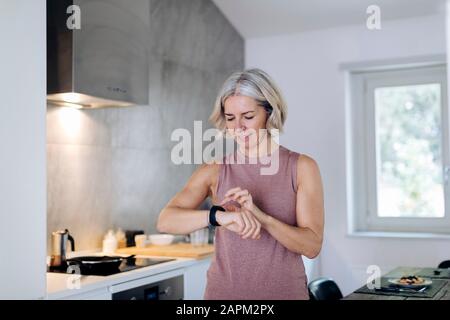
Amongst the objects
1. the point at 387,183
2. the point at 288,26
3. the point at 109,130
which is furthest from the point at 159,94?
the point at 387,183

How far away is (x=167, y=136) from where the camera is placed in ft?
13.6

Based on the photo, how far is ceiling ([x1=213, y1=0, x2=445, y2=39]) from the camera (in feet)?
14.0

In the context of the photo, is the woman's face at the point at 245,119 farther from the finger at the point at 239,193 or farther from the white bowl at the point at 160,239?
the white bowl at the point at 160,239

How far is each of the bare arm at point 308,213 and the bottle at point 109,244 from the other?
6.73ft

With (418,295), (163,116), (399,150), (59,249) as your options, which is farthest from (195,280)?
(399,150)

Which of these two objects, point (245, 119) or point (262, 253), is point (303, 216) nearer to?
point (262, 253)

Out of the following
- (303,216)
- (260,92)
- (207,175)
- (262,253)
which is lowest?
(262,253)

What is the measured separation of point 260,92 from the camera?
1.67 metres

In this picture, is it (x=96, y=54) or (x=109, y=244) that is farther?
(x=109, y=244)

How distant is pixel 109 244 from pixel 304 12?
7.61 ft

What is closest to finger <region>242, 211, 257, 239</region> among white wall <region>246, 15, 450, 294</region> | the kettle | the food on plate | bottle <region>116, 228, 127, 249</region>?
the food on plate

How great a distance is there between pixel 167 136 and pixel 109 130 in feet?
1.96

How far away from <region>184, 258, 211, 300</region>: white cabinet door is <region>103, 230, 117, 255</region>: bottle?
488 millimetres

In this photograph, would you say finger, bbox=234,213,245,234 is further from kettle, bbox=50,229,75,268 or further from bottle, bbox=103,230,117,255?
bottle, bbox=103,230,117,255
